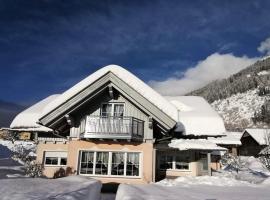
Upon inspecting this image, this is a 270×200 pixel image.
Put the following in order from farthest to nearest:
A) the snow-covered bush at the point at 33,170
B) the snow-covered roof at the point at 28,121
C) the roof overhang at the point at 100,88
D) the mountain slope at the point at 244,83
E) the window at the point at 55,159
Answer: the mountain slope at the point at 244,83 < the snow-covered roof at the point at 28,121 < the window at the point at 55,159 < the snow-covered bush at the point at 33,170 < the roof overhang at the point at 100,88

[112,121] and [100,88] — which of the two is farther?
[112,121]

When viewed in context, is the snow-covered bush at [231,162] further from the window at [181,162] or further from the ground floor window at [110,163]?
the ground floor window at [110,163]

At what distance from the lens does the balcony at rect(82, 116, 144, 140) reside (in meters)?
17.7

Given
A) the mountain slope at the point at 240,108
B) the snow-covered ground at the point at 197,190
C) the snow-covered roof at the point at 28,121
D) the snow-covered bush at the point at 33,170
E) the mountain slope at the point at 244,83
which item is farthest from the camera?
the mountain slope at the point at 244,83

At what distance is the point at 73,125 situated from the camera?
1873 centimetres

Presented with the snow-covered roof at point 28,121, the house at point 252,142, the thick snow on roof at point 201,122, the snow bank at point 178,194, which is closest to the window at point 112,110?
the thick snow on roof at point 201,122

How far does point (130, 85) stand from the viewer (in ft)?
57.7

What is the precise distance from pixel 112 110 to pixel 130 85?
2352 millimetres

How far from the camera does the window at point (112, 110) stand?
1900 cm

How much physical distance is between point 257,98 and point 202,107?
123195 mm

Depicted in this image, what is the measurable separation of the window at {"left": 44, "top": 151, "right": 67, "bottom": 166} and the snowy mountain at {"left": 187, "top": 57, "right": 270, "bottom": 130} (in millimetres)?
100981

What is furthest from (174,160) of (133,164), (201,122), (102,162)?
(102,162)

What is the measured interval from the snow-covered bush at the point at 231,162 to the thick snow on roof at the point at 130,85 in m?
17.3

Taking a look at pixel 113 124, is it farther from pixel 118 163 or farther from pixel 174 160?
pixel 174 160
